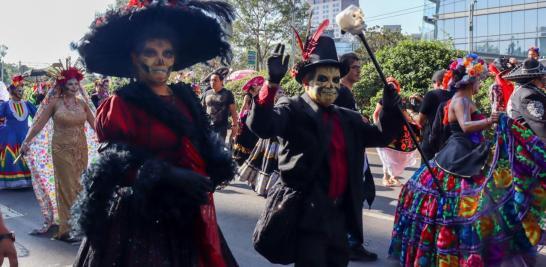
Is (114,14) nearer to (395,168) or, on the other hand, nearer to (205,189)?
(205,189)

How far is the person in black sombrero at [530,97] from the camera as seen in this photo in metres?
5.49

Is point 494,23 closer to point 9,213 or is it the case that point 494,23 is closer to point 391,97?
point 9,213

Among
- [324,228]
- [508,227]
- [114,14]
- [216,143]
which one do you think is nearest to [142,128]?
[216,143]

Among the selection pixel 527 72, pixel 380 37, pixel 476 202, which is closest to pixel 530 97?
pixel 527 72

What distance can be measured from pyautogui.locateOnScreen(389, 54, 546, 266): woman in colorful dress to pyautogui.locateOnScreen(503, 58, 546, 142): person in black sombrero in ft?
3.59

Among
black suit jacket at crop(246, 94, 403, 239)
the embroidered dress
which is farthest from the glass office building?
black suit jacket at crop(246, 94, 403, 239)

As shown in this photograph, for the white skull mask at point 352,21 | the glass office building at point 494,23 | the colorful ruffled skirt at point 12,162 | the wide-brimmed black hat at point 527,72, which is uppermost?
the glass office building at point 494,23

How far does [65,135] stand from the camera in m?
6.20

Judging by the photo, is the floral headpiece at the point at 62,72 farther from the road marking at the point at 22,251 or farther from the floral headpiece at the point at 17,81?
the floral headpiece at the point at 17,81

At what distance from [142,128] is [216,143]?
1.39ft

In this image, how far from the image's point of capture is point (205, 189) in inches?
104

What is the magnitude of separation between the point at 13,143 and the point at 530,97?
8357 millimetres

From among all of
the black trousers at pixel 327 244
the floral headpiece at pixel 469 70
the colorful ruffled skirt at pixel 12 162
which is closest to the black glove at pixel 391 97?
the black trousers at pixel 327 244

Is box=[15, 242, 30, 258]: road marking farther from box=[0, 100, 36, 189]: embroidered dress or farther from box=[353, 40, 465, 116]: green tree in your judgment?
box=[353, 40, 465, 116]: green tree
